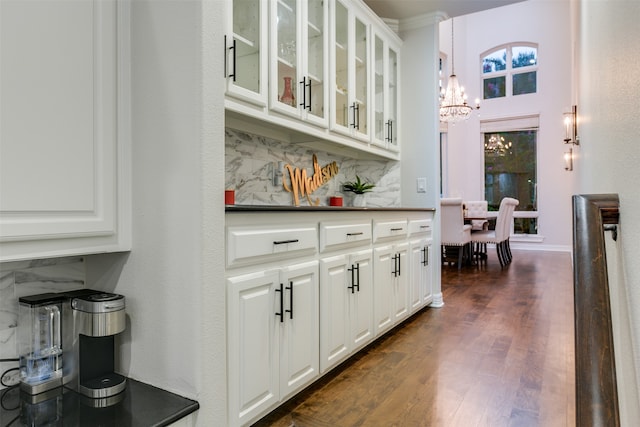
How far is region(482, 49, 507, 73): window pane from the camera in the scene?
884cm

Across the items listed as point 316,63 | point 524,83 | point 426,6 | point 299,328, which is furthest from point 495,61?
point 299,328

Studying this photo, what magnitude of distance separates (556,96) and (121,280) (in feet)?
29.9

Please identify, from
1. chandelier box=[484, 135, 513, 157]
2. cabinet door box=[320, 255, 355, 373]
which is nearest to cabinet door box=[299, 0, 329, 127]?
cabinet door box=[320, 255, 355, 373]

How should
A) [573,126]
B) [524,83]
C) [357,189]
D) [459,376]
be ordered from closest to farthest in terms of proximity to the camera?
[459,376], [357,189], [573,126], [524,83]

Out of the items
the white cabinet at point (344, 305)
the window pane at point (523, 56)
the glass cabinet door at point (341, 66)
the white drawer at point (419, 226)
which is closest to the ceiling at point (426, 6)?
the glass cabinet door at point (341, 66)

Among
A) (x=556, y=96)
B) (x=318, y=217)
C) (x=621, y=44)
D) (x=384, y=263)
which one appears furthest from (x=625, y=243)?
(x=556, y=96)

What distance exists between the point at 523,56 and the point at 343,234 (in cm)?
839

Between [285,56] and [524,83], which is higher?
[524,83]

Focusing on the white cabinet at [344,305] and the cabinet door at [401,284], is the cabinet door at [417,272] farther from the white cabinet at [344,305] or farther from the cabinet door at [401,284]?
the white cabinet at [344,305]

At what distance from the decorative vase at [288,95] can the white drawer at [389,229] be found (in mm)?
935

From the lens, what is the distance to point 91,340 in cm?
128

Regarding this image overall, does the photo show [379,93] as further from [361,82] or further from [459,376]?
[459,376]

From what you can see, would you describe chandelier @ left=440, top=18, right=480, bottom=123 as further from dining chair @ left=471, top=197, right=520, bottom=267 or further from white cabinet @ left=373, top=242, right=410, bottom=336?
white cabinet @ left=373, top=242, right=410, bottom=336

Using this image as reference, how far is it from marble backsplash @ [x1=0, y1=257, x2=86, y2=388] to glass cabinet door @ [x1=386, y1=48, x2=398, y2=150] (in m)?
2.85
